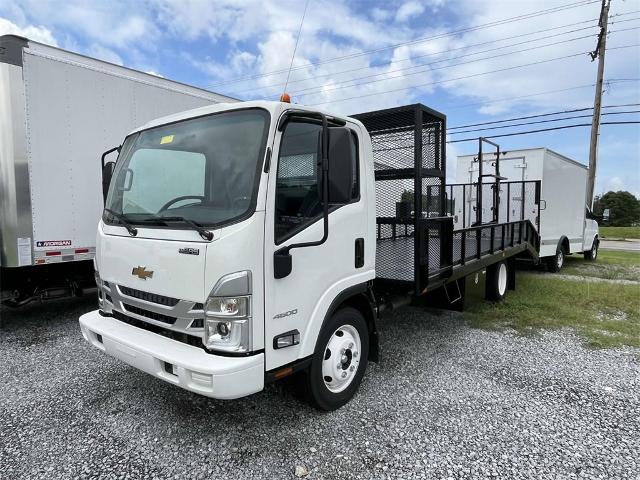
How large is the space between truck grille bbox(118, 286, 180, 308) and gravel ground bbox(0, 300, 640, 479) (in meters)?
1.03

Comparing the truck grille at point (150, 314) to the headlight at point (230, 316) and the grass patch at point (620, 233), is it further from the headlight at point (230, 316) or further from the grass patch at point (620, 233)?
the grass patch at point (620, 233)

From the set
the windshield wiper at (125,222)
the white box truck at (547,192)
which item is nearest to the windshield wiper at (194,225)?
the windshield wiper at (125,222)

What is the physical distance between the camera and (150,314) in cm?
286

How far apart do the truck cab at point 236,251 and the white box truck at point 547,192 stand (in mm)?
6805

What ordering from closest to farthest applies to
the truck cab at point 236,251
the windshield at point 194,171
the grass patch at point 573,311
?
1. the truck cab at point 236,251
2. the windshield at point 194,171
3. the grass patch at point 573,311

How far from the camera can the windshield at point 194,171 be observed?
2.61 metres

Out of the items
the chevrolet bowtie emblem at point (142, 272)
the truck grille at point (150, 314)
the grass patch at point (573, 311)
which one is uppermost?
the chevrolet bowtie emblem at point (142, 272)

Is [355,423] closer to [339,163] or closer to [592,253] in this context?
[339,163]

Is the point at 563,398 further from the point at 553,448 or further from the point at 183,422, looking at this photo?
the point at 183,422

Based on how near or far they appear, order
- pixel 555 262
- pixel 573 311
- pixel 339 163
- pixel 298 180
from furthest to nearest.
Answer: pixel 555 262
pixel 573 311
pixel 298 180
pixel 339 163

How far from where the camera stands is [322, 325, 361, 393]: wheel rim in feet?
10.6

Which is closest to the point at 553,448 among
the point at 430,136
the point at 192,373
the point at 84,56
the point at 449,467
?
the point at 449,467

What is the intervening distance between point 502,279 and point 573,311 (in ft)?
3.74

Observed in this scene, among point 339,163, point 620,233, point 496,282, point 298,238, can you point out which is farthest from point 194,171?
point 620,233
